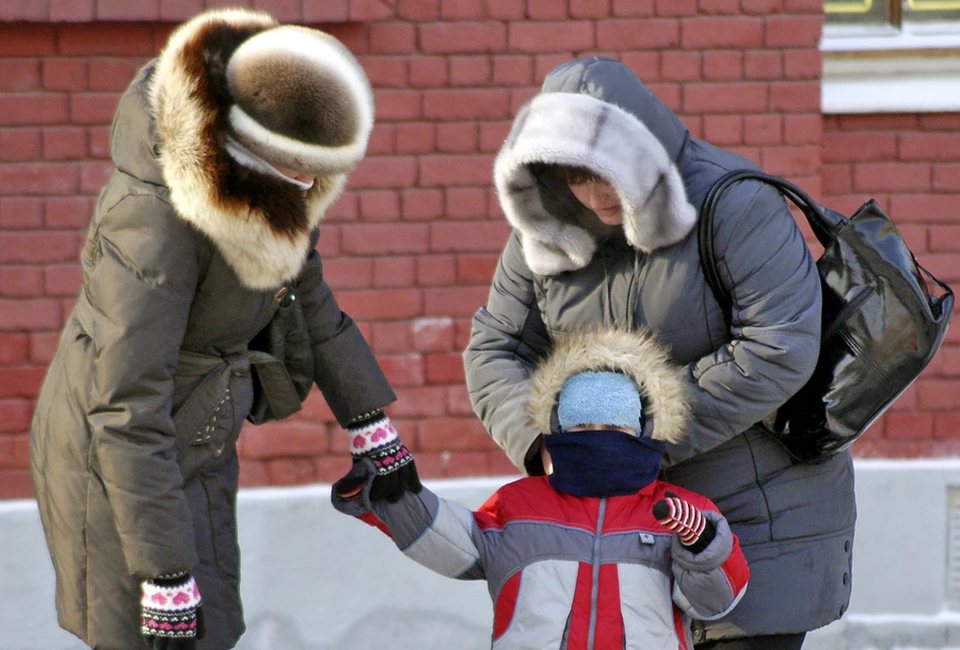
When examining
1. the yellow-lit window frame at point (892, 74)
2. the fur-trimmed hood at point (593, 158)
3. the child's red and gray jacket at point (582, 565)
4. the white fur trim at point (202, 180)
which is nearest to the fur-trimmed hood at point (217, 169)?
the white fur trim at point (202, 180)

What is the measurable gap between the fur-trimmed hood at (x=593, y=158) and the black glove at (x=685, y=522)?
487 mm

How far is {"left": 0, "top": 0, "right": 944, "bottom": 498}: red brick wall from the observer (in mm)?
3861

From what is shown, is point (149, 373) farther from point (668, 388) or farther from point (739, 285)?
point (739, 285)

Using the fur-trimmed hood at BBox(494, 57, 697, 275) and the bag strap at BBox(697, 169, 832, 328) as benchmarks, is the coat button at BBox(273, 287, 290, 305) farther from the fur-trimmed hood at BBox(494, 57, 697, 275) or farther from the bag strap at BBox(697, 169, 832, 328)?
the bag strap at BBox(697, 169, 832, 328)

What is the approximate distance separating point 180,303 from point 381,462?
1.79 feet

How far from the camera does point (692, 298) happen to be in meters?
2.22

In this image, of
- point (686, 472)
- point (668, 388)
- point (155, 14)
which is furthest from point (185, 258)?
point (155, 14)

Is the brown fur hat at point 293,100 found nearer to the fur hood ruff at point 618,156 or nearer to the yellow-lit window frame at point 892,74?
the fur hood ruff at point 618,156

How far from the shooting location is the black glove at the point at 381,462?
2.28 metres

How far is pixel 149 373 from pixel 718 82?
258 cm

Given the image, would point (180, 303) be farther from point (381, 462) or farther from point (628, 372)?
point (628, 372)

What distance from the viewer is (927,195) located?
164 inches

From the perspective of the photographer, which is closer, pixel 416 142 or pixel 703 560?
pixel 703 560

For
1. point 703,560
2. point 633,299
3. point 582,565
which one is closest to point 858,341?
point 633,299
